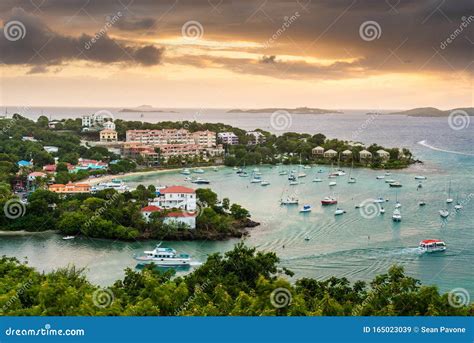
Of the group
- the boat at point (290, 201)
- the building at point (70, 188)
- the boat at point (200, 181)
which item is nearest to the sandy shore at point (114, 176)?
the building at point (70, 188)

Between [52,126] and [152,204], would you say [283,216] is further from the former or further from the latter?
[52,126]

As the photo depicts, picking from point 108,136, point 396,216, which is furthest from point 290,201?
point 108,136

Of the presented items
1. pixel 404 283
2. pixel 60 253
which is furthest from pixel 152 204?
pixel 404 283

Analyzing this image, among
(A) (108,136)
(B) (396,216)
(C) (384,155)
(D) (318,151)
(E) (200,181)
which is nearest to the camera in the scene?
(B) (396,216)

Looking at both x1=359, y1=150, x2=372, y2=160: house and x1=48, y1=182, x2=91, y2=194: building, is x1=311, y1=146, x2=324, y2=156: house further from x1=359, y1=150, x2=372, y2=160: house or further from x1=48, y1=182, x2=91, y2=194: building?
x1=48, y1=182, x2=91, y2=194: building

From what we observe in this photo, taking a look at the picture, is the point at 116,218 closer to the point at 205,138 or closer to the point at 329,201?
the point at 329,201
